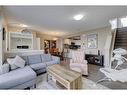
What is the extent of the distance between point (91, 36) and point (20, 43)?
4.76m

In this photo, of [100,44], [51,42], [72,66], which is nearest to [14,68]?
[72,66]

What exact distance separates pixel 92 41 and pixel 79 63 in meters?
2.94

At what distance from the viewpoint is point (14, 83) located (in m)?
2.14

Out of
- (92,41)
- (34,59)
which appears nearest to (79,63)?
(34,59)

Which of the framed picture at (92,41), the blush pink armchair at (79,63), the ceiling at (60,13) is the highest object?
the ceiling at (60,13)

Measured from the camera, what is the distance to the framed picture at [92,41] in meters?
6.07

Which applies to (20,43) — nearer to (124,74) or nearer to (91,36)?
(91,36)

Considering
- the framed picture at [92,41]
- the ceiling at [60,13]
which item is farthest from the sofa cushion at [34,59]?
the framed picture at [92,41]

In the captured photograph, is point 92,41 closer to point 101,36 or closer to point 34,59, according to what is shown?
point 101,36

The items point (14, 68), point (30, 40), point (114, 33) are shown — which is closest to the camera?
point (14, 68)

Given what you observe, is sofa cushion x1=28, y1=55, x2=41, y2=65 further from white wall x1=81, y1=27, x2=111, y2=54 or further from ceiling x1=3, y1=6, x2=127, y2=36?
white wall x1=81, y1=27, x2=111, y2=54

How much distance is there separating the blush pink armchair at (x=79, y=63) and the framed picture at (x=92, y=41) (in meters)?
2.50

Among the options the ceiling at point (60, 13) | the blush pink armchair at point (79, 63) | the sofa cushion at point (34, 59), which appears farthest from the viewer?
the sofa cushion at point (34, 59)

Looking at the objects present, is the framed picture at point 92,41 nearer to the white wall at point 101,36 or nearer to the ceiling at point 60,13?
the white wall at point 101,36
